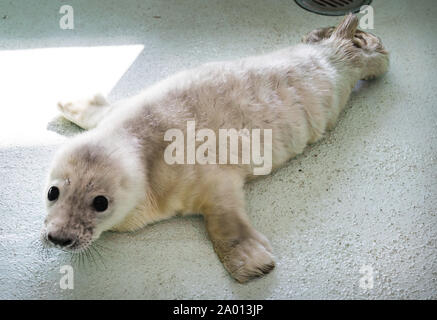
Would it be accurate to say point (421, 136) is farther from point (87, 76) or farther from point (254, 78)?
point (87, 76)

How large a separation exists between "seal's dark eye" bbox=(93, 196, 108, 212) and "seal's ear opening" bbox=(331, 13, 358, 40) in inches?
56.6

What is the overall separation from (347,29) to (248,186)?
102 centimetres

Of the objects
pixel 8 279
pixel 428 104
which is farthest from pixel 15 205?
pixel 428 104

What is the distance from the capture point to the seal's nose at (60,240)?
1.43 m

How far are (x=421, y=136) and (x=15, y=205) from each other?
1809 millimetres

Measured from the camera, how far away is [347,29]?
2.24 metres

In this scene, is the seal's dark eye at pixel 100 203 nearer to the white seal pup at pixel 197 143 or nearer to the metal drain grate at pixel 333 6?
the white seal pup at pixel 197 143

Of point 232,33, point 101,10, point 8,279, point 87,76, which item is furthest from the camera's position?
point 101,10

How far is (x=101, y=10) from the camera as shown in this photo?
2.96 meters

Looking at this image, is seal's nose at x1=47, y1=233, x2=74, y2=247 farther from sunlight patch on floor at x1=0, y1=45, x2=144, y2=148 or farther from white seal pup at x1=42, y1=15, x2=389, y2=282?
sunlight patch on floor at x1=0, y1=45, x2=144, y2=148

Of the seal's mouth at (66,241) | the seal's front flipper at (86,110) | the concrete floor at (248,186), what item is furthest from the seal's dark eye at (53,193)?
the seal's front flipper at (86,110)

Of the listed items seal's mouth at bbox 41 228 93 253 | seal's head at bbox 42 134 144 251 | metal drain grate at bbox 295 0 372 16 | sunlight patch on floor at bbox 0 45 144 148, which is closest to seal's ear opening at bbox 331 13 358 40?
metal drain grate at bbox 295 0 372 16

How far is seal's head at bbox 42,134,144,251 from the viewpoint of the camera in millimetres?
1456

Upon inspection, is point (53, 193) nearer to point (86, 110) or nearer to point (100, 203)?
point (100, 203)
